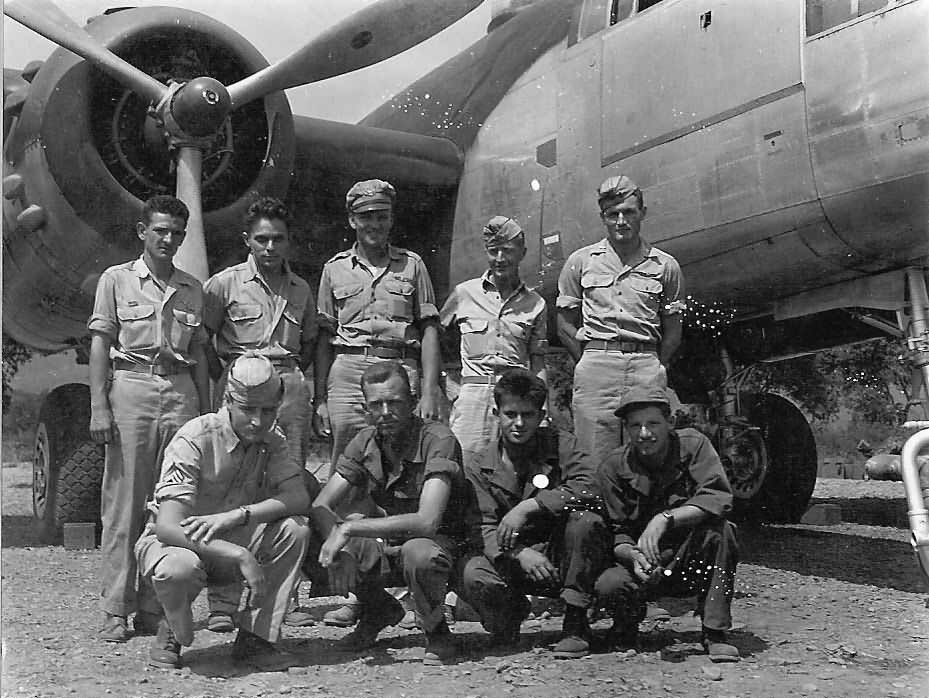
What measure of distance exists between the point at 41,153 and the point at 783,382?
1087 cm

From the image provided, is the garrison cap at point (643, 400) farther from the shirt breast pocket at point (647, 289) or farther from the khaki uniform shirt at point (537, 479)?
the shirt breast pocket at point (647, 289)

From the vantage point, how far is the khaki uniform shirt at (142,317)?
4.19m

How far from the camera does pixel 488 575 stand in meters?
3.71

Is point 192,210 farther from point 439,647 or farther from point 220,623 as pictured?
point 439,647

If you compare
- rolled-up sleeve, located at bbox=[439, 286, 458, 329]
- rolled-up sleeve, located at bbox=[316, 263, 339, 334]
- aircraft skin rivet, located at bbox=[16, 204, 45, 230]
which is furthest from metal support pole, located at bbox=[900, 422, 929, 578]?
aircraft skin rivet, located at bbox=[16, 204, 45, 230]

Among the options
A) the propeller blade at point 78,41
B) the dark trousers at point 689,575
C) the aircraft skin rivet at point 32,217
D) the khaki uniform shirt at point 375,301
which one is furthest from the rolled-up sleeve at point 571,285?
the aircraft skin rivet at point 32,217

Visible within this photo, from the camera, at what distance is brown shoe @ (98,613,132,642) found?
13.0 feet

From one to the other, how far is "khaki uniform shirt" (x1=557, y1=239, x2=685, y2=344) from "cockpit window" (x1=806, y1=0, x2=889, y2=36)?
53.5 inches

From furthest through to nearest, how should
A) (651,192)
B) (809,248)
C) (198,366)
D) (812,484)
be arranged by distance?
(812,484) → (651,192) → (809,248) → (198,366)

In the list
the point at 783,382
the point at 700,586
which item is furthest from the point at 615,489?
the point at 783,382

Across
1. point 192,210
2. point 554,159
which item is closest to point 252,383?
→ point 192,210

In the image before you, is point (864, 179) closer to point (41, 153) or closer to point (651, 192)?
point (651, 192)

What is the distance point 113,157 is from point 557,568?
4117 millimetres

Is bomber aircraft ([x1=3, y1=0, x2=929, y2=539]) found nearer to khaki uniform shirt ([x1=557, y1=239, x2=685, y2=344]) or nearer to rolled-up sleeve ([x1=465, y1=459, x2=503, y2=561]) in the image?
khaki uniform shirt ([x1=557, y1=239, x2=685, y2=344])
